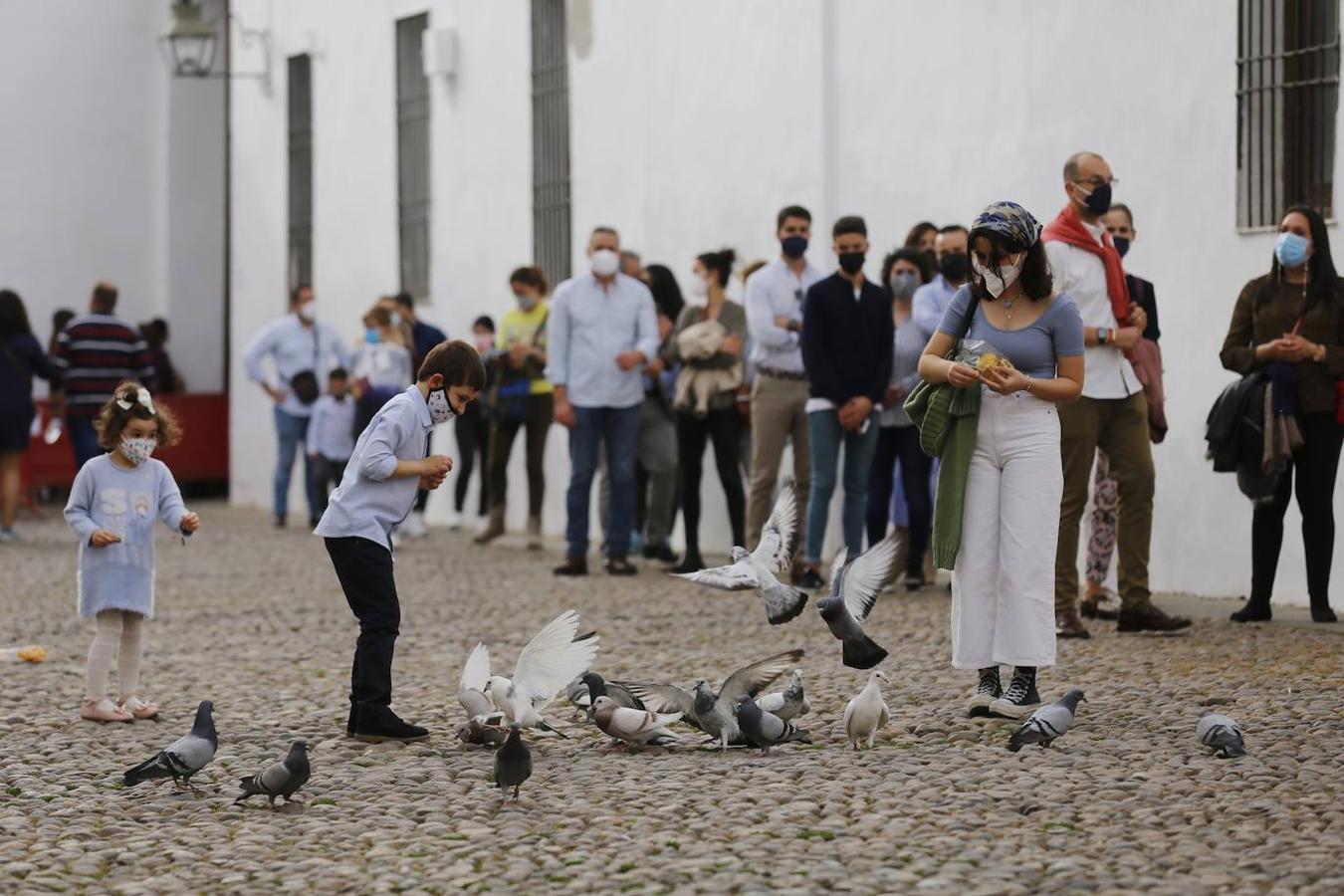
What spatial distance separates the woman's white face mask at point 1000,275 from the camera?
768cm

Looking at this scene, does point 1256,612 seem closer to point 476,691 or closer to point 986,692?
point 986,692

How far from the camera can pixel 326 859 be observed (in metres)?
5.84

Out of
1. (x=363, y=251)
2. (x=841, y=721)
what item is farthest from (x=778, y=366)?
(x=363, y=251)

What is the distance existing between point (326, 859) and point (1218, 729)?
2.72 meters

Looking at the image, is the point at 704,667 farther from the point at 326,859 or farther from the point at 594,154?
the point at 594,154

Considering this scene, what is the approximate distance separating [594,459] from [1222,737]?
24.2ft

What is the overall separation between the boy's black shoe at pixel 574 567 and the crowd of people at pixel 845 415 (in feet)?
0.06

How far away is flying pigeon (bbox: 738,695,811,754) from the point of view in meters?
7.17

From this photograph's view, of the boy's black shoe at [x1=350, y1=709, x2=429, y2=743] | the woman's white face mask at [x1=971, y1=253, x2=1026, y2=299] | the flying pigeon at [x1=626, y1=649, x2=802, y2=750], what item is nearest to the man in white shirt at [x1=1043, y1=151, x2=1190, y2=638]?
the woman's white face mask at [x1=971, y1=253, x2=1026, y2=299]

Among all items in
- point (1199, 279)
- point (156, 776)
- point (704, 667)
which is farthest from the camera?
point (1199, 279)

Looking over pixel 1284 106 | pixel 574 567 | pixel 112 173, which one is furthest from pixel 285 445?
pixel 1284 106

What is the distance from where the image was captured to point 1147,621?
10.2m

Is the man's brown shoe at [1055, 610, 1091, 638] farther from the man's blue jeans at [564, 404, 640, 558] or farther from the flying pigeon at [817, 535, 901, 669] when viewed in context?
the man's blue jeans at [564, 404, 640, 558]

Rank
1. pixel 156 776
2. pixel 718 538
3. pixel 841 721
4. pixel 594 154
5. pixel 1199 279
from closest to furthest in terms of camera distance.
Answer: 1. pixel 156 776
2. pixel 841 721
3. pixel 1199 279
4. pixel 718 538
5. pixel 594 154
